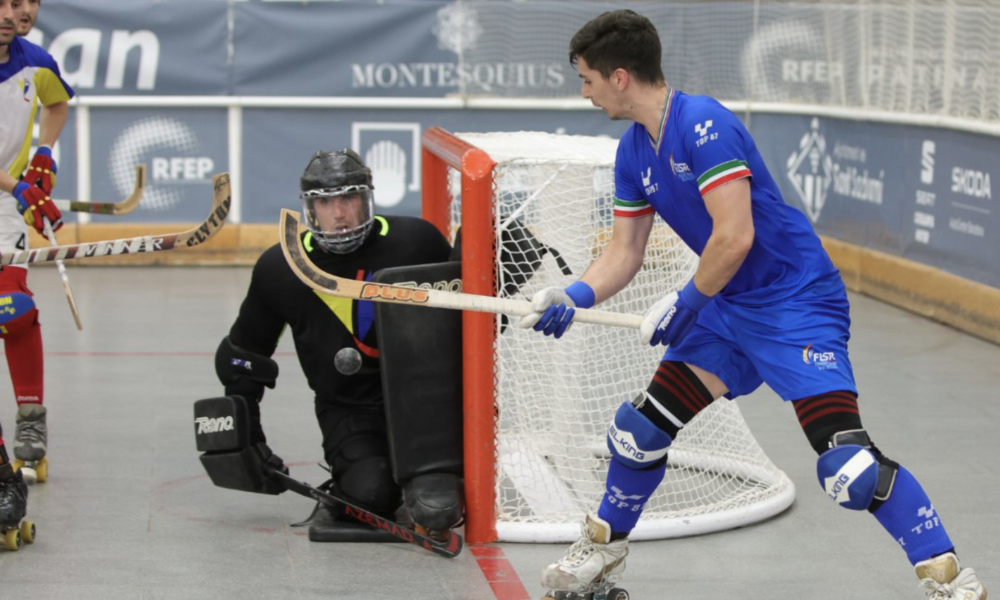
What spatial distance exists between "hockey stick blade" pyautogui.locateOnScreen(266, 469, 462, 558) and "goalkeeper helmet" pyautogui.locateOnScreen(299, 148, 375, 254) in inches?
32.3

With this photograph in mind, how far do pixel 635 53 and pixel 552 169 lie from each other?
1.23 meters

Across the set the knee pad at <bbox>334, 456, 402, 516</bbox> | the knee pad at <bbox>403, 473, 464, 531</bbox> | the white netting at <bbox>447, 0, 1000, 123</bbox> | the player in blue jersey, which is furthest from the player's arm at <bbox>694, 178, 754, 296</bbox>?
the white netting at <bbox>447, 0, 1000, 123</bbox>

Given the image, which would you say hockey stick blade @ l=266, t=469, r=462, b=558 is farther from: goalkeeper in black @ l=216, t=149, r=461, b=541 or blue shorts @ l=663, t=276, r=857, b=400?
blue shorts @ l=663, t=276, r=857, b=400

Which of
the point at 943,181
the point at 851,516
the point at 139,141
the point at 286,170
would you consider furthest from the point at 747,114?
the point at 851,516

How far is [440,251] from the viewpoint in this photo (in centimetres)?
508

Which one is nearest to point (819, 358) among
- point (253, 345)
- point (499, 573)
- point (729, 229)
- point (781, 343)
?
point (781, 343)

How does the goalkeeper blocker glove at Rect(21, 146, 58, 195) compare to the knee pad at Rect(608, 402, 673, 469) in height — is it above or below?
above

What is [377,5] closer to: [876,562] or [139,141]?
[139,141]

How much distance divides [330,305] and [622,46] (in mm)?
1573

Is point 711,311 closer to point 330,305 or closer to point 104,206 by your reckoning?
point 330,305

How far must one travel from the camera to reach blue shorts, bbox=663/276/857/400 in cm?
384

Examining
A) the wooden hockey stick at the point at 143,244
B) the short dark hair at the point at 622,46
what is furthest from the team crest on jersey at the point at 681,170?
the wooden hockey stick at the point at 143,244

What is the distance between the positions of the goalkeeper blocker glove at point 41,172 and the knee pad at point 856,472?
323 cm

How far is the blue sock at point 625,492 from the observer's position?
4.13 metres
